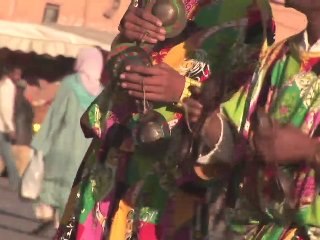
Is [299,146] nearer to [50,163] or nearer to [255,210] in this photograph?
[255,210]

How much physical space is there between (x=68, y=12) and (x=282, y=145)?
16351 mm

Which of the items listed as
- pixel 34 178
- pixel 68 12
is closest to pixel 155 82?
pixel 34 178

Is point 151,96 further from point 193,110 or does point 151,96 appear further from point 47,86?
point 47,86

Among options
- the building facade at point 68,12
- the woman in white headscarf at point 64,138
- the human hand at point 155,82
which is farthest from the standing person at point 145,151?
the building facade at point 68,12

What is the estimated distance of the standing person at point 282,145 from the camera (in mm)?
2818

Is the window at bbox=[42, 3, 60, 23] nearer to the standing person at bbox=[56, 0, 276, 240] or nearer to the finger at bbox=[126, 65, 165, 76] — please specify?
the standing person at bbox=[56, 0, 276, 240]

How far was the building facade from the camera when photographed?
1847cm

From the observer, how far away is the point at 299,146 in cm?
281

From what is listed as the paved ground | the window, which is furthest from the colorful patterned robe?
the window

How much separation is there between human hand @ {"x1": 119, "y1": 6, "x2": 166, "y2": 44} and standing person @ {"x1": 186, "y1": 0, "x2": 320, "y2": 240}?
1.16ft

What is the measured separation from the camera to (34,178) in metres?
11.9

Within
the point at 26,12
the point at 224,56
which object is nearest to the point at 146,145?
the point at 224,56

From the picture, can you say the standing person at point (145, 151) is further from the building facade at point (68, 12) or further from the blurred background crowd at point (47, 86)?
the building facade at point (68, 12)

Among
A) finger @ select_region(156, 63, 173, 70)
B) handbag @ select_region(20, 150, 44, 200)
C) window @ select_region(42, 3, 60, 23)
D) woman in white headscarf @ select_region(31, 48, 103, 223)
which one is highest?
finger @ select_region(156, 63, 173, 70)
